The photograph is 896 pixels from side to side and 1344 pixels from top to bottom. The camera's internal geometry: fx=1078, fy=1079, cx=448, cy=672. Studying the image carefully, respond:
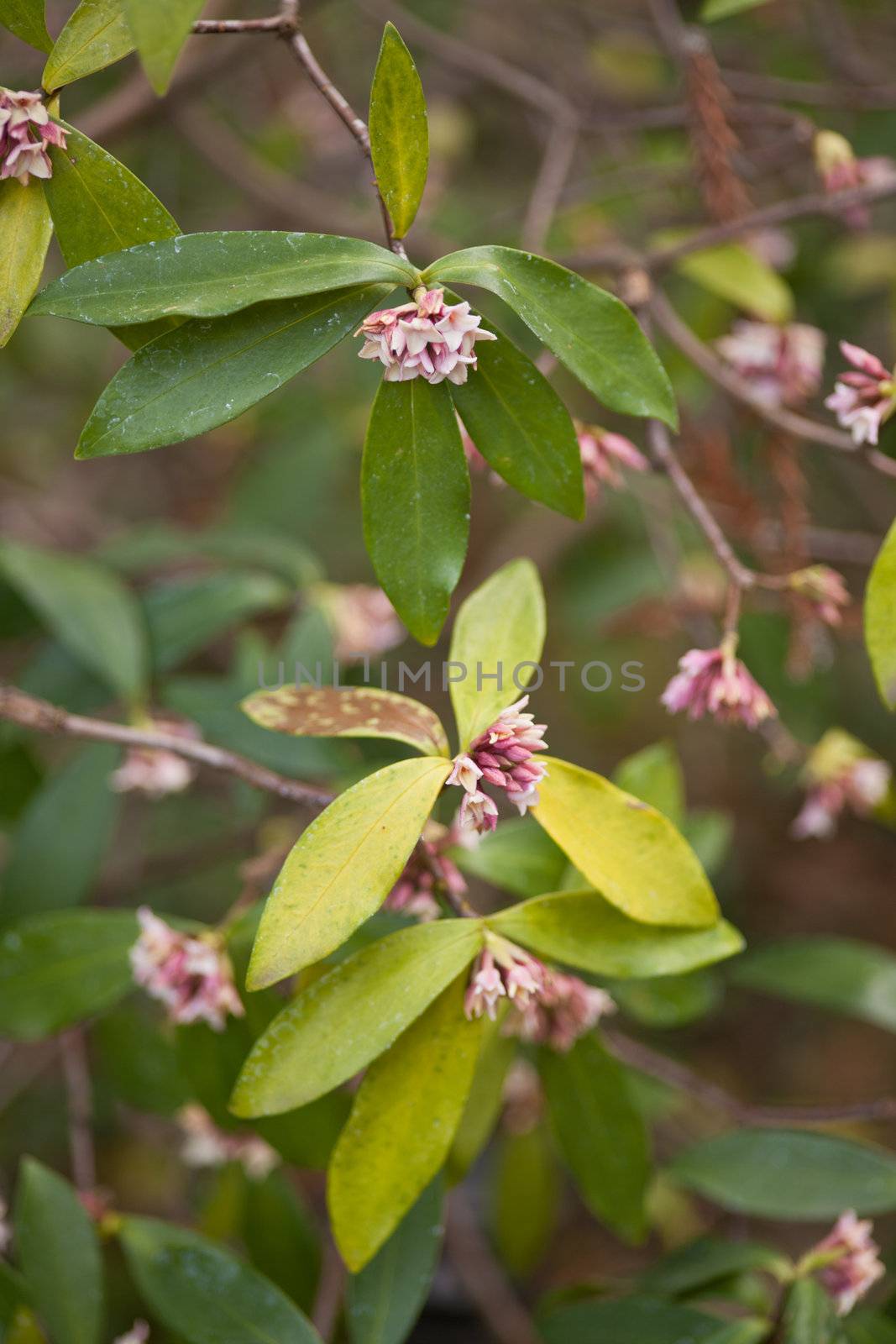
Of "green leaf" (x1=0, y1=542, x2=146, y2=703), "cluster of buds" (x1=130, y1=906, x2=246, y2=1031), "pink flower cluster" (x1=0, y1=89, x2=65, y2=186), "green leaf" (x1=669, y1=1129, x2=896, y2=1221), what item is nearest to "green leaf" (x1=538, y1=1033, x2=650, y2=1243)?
"green leaf" (x1=669, y1=1129, x2=896, y2=1221)

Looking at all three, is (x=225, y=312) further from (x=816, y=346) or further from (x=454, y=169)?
(x=454, y=169)

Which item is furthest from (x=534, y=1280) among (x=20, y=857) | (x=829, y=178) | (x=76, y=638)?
(x=829, y=178)

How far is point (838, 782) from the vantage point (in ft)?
4.53

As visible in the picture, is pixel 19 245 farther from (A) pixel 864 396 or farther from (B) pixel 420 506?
(A) pixel 864 396

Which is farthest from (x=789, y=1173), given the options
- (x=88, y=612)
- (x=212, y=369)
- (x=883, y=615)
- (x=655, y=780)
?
(x=88, y=612)

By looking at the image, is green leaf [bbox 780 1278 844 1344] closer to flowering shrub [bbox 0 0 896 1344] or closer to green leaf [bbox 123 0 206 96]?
flowering shrub [bbox 0 0 896 1344]

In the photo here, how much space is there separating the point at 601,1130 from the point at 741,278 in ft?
3.61

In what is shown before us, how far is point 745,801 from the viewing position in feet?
9.73

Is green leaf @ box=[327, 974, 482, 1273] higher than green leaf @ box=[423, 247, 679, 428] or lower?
lower

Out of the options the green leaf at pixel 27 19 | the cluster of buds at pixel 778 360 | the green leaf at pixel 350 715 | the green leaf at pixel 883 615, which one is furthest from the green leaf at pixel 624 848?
the cluster of buds at pixel 778 360

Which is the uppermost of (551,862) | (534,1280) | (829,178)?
(829,178)

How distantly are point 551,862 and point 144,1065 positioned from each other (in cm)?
72

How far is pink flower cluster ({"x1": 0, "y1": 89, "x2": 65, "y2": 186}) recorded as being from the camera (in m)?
0.78

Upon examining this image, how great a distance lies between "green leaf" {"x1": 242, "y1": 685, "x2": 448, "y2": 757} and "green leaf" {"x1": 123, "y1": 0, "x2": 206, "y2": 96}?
18.9 inches
